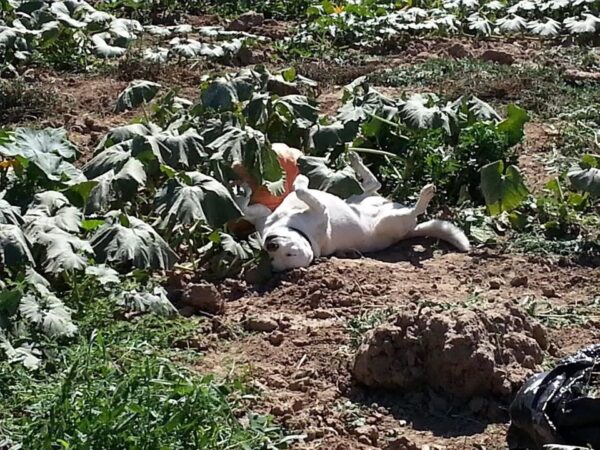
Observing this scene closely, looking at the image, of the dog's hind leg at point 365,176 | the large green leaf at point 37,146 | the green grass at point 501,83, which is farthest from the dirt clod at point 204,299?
the green grass at point 501,83

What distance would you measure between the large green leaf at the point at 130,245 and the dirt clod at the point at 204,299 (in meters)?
0.16

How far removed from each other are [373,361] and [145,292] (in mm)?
1030

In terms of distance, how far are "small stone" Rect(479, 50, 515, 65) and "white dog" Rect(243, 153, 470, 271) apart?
356cm

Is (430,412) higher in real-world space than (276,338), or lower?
higher

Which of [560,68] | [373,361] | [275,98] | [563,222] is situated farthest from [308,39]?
[373,361]

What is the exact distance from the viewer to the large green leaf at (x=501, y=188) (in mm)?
6191

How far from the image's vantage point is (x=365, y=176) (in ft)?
21.1

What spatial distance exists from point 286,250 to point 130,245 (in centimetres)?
82

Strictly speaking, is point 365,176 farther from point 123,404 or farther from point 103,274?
point 123,404

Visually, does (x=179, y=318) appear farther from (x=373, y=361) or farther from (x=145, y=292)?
(x=373, y=361)

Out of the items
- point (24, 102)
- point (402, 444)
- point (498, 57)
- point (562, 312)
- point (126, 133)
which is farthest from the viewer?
point (498, 57)

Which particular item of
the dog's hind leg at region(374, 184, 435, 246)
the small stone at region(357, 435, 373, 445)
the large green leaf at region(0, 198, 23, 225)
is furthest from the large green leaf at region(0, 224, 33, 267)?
the dog's hind leg at region(374, 184, 435, 246)

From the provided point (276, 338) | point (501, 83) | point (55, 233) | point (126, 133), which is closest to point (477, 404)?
point (276, 338)

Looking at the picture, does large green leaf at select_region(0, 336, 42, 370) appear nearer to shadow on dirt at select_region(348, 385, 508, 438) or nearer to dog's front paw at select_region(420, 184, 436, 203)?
shadow on dirt at select_region(348, 385, 508, 438)
